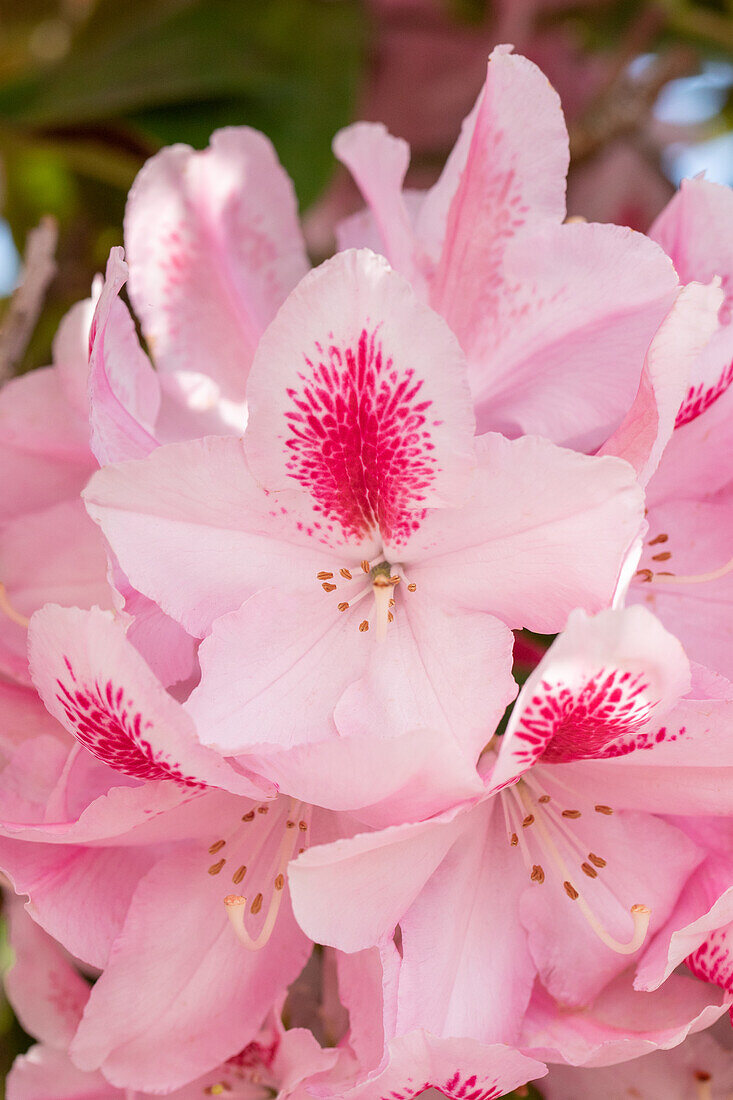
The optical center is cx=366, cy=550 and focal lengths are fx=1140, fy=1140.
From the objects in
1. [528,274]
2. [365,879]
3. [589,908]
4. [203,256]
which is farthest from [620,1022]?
[203,256]

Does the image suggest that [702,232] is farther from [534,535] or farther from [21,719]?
[21,719]

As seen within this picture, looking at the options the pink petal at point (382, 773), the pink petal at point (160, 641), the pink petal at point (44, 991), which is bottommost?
the pink petal at point (44, 991)

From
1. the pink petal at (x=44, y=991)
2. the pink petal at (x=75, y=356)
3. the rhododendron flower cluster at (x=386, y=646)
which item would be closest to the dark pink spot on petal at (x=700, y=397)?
the rhododendron flower cluster at (x=386, y=646)

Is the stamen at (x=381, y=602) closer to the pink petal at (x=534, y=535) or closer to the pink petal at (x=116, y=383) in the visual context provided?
the pink petal at (x=534, y=535)

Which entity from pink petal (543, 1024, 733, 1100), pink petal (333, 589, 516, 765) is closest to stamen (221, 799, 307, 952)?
pink petal (333, 589, 516, 765)

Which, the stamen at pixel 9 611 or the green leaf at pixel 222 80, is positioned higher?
the green leaf at pixel 222 80

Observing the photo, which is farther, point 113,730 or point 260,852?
point 260,852
